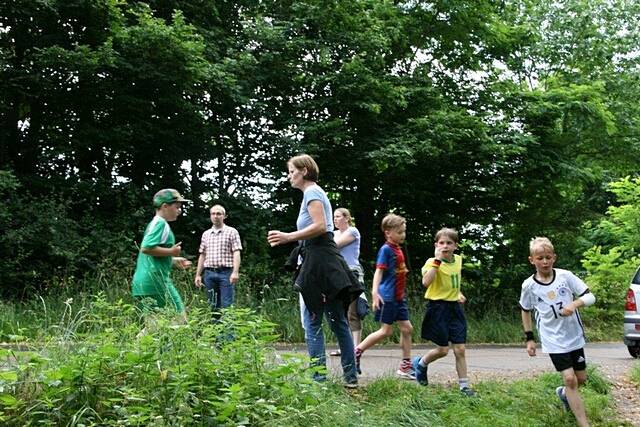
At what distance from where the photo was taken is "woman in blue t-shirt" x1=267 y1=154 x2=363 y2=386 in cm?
675

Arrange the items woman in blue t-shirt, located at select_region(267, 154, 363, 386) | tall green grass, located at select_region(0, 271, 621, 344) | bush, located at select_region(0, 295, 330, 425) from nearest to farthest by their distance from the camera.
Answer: bush, located at select_region(0, 295, 330, 425), woman in blue t-shirt, located at select_region(267, 154, 363, 386), tall green grass, located at select_region(0, 271, 621, 344)

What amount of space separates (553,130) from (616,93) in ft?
22.9

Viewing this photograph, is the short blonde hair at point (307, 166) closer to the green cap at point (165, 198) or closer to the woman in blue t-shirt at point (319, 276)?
the woman in blue t-shirt at point (319, 276)

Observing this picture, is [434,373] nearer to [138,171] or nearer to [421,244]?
[138,171]

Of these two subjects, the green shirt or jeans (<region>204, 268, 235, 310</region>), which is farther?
jeans (<region>204, 268, 235, 310</region>)

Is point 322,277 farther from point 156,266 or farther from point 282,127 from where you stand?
point 282,127

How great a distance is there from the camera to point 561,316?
6.94 metres

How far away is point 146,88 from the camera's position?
16.8m

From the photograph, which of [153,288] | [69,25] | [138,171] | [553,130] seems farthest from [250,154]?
[153,288]

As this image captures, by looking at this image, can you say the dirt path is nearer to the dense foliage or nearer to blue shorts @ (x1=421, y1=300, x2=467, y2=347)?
blue shorts @ (x1=421, y1=300, x2=467, y2=347)

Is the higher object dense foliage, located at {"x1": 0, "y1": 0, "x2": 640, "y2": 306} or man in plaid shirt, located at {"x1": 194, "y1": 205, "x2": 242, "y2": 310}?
dense foliage, located at {"x1": 0, "y1": 0, "x2": 640, "y2": 306}

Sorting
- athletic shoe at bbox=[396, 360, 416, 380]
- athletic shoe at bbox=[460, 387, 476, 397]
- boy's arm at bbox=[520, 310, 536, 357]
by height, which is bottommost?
athletic shoe at bbox=[460, 387, 476, 397]

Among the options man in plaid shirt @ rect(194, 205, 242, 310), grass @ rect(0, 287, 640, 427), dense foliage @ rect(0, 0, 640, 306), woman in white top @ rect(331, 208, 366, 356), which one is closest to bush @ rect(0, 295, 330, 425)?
grass @ rect(0, 287, 640, 427)

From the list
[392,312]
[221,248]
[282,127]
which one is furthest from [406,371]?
[282,127]
